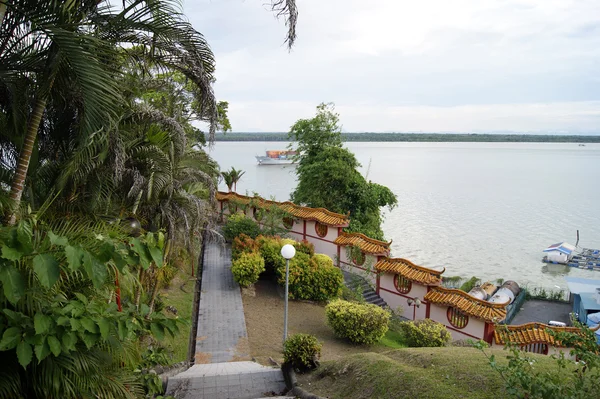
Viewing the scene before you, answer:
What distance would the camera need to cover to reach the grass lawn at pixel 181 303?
9930 millimetres

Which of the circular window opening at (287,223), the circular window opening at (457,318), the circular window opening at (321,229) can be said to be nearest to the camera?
the circular window opening at (457,318)

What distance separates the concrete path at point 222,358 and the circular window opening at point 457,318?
6.00 m

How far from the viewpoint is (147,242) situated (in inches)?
119

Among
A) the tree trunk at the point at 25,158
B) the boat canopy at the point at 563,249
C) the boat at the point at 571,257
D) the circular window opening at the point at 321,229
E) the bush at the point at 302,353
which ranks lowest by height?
the boat at the point at 571,257

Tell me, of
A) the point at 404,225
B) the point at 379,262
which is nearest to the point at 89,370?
the point at 379,262

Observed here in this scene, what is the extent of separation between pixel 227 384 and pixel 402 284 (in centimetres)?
846

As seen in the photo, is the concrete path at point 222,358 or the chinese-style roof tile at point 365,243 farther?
the chinese-style roof tile at point 365,243

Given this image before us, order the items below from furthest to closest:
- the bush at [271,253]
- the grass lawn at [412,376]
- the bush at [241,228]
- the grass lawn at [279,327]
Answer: the bush at [241,228] → the bush at [271,253] → the grass lawn at [279,327] → the grass lawn at [412,376]

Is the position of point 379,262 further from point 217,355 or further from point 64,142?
point 64,142

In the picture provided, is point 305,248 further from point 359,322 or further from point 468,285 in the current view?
point 468,285

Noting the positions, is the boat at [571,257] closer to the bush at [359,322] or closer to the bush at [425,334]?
the bush at [425,334]

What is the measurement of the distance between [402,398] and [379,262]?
10.0 metres

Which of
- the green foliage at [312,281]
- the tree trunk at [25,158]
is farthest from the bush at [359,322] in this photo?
the tree trunk at [25,158]

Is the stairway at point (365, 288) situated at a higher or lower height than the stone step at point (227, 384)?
lower
